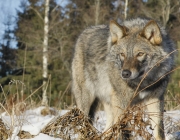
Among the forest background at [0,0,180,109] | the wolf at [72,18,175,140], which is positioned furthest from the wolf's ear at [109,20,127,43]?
the forest background at [0,0,180,109]

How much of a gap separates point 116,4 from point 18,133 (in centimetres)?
2077

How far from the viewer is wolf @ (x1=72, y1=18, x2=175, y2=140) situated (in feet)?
12.3

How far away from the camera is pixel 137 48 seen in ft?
12.3

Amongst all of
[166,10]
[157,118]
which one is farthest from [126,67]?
[166,10]

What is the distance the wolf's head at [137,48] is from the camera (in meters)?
3.66

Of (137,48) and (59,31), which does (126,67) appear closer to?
(137,48)

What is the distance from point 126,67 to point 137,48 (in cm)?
30

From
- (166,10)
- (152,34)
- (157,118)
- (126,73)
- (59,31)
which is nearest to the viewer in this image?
(126,73)

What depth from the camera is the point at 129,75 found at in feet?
11.9

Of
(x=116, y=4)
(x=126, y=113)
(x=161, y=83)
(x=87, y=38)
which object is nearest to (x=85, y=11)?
(x=116, y=4)

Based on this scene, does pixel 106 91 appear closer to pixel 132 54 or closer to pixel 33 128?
pixel 132 54

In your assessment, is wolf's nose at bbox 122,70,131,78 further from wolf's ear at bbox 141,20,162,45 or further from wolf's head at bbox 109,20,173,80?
wolf's ear at bbox 141,20,162,45

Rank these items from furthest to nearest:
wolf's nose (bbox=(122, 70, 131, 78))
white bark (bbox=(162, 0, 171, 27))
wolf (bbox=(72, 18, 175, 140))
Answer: white bark (bbox=(162, 0, 171, 27))
wolf (bbox=(72, 18, 175, 140))
wolf's nose (bbox=(122, 70, 131, 78))

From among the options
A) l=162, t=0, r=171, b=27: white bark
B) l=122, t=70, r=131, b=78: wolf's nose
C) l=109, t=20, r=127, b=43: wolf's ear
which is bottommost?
l=122, t=70, r=131, b=78: wolf's nose
